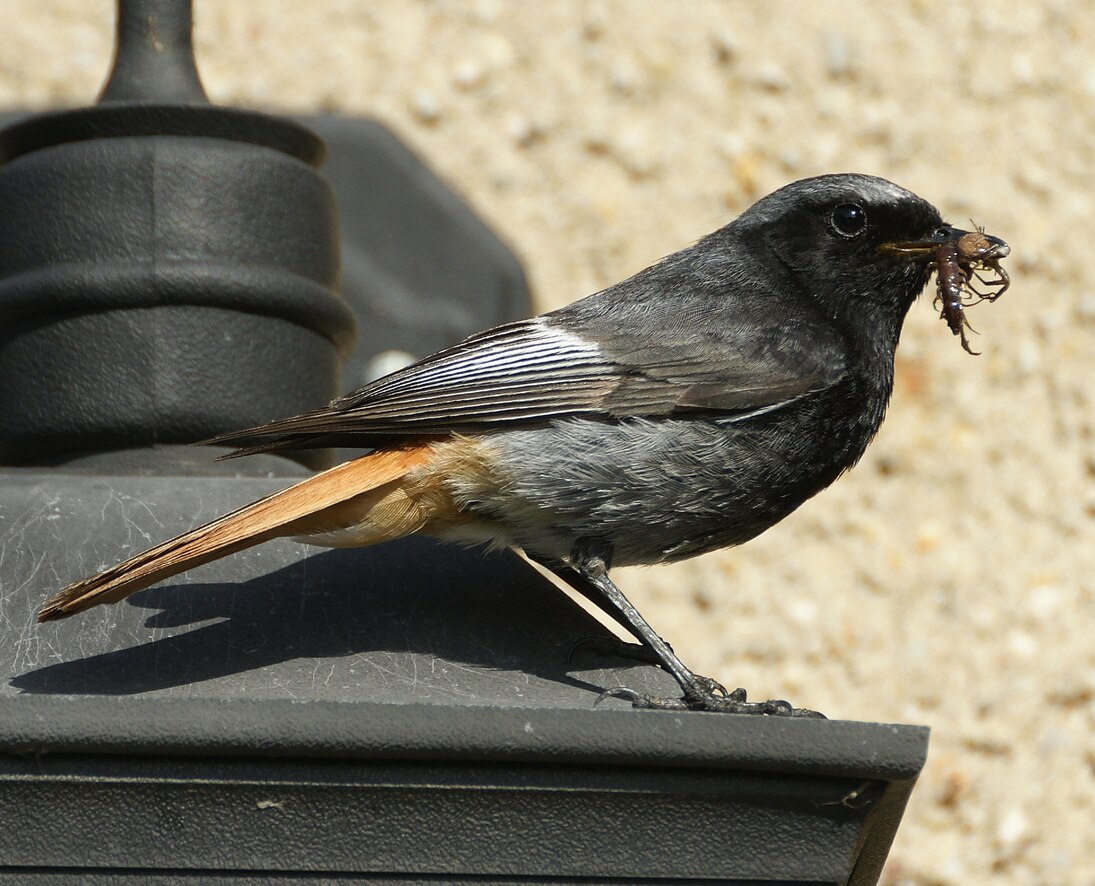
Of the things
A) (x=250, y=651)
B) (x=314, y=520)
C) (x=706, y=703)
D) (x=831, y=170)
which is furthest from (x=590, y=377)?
(x=831, y=170)

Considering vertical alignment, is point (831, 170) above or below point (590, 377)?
above

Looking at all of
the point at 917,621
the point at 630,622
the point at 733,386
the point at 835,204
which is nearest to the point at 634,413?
the point at 733,386

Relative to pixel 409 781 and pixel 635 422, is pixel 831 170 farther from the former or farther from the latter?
pixel 409 781

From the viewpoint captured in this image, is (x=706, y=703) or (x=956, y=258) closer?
(x=706, y=703)

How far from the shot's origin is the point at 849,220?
3.47 meters

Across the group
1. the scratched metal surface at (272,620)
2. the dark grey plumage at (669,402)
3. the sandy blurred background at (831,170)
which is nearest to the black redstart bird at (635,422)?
the dark grey plumage at (669,402)

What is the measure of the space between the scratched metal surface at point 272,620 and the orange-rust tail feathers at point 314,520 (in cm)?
6

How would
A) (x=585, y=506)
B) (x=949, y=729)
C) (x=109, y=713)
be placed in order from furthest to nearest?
(x=949, y=729) < (x=585, y=506) < (x=109, y=713)

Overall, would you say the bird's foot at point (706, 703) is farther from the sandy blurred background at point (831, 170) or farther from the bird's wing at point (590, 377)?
the sandy blurred background at point (831, 170)

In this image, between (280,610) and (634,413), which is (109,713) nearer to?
(280,610)

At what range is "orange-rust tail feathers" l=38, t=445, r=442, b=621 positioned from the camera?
97.6 inches

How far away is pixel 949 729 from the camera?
5051 millimetres

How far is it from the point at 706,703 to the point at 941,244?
1.34 m

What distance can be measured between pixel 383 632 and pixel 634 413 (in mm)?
798
